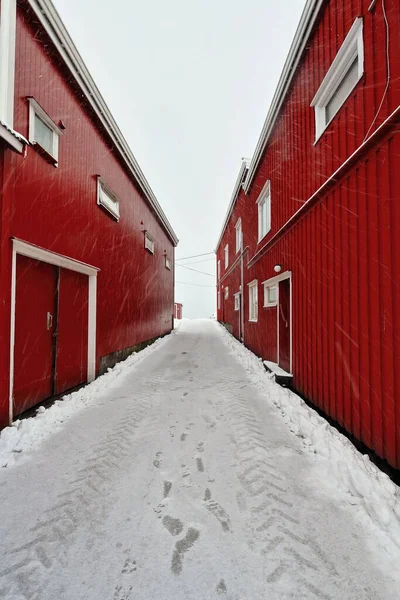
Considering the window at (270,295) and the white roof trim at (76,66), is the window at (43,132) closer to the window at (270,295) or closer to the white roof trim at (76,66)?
the white roof trim at (76,66)

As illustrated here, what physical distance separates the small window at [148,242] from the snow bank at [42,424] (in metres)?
6.99

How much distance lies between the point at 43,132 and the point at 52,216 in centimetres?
138

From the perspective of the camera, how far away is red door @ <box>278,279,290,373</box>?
6.19 meters

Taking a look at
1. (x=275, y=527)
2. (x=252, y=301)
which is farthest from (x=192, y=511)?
(x=252, y=301)

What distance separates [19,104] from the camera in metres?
4.00

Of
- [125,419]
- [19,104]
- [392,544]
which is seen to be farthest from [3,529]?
[19,104]

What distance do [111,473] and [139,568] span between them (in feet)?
3.58

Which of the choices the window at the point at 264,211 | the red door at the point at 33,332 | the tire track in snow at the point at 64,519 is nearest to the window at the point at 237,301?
the window at the point at 264,211

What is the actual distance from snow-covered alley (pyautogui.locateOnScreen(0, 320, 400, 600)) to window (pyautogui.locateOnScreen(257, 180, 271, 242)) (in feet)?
19.3

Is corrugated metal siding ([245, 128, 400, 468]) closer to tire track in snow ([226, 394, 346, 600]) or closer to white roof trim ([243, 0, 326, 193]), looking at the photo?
tire track in snow ([226, 394, 346, 600])

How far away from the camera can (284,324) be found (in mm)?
6438

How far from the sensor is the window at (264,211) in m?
8.23

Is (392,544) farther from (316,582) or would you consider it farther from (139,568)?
(139,568)

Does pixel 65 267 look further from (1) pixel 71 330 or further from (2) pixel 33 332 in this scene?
(2) pixel 33 332
